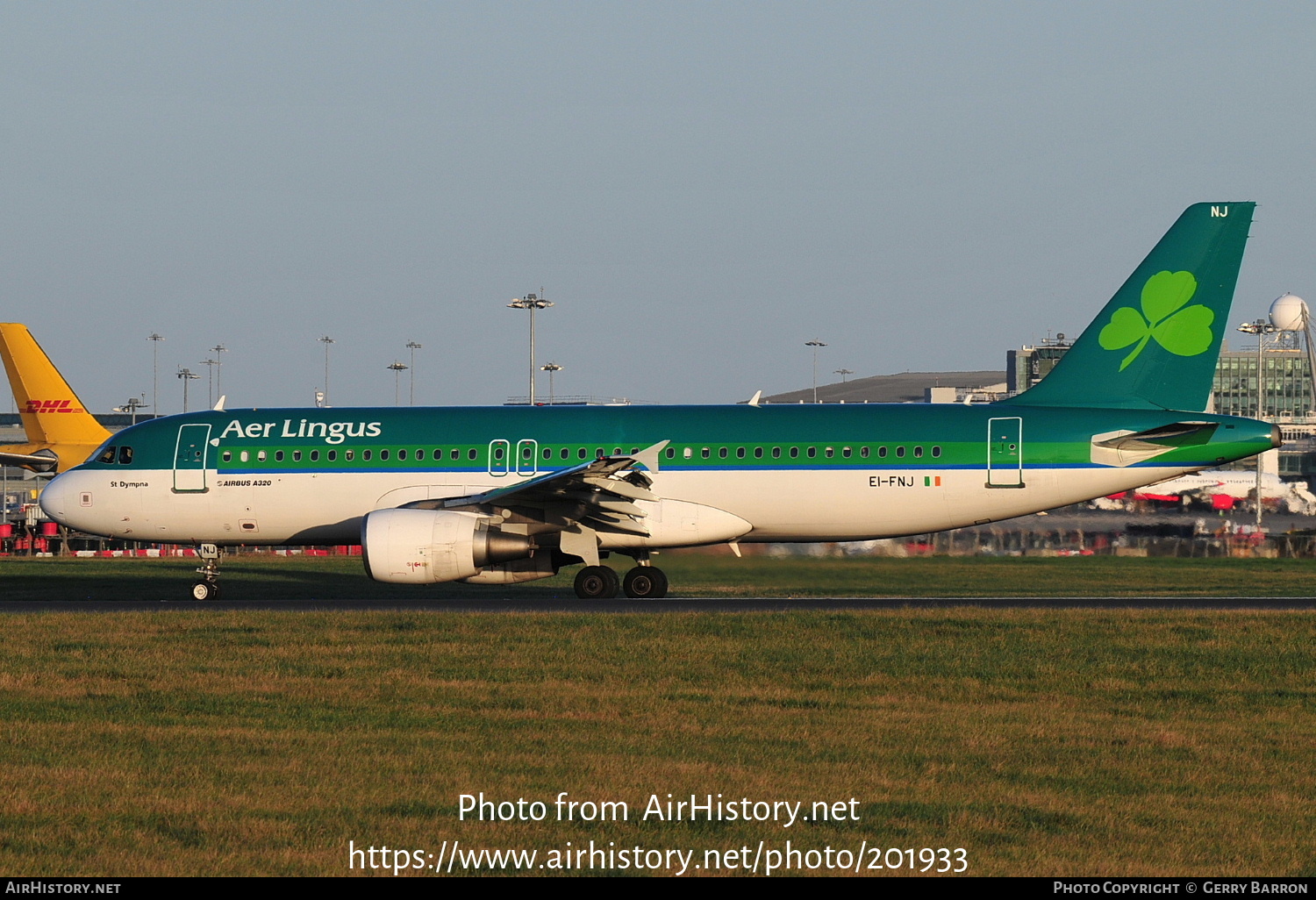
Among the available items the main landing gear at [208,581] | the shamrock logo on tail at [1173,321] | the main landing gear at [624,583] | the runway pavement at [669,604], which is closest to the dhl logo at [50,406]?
the runway pavement at [669,604]

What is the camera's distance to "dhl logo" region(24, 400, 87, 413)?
4806 cm

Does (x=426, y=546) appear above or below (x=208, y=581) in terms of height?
above

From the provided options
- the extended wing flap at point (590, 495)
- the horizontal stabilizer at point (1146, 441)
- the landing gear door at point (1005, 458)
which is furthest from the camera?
the landing gear door at point (1005, 458)

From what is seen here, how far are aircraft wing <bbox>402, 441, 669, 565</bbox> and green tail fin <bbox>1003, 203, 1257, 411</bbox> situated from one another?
8.09 m

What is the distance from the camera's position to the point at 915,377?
162 meters

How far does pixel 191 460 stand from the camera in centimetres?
2720

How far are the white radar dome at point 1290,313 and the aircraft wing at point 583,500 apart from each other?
3932 inches

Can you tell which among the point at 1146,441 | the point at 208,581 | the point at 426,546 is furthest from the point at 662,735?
the point at 208,581

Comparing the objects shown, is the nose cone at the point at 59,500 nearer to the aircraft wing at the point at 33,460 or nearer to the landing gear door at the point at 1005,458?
the aircraft wing at the point at 33,460

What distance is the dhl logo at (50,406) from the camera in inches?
1892

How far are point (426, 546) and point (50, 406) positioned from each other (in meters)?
30.1

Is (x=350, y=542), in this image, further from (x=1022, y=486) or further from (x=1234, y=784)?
(x=1234, y=784)

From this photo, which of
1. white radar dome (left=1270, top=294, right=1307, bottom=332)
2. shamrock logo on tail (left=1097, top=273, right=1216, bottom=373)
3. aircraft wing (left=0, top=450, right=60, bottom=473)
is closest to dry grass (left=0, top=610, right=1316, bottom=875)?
shamrock logo on tail (left=1097, top=273, right=1216, bottom=373)

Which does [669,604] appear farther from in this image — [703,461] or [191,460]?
[191,460]
